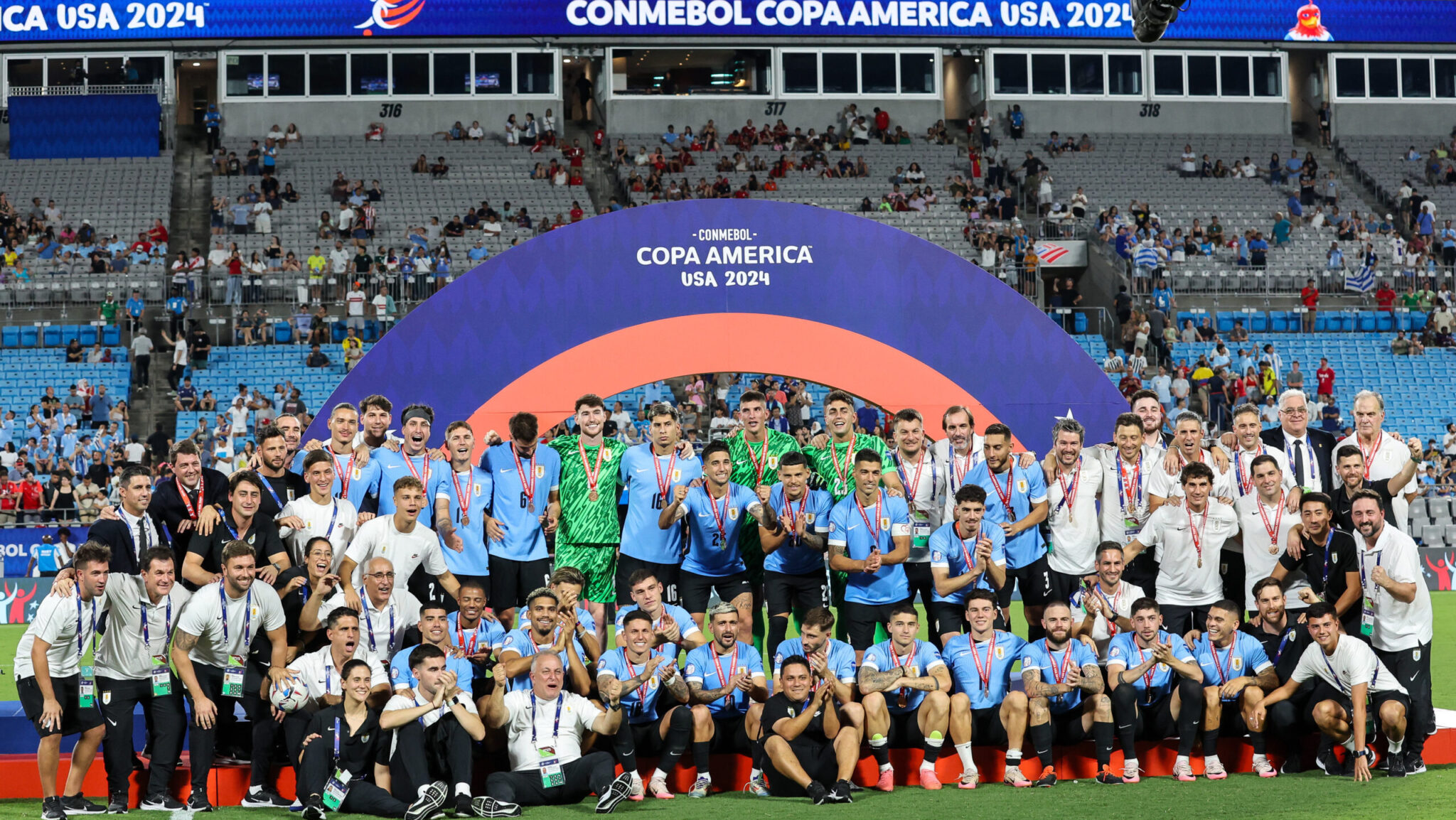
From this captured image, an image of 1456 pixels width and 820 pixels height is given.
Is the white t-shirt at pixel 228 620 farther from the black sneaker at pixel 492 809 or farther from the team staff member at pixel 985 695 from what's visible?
the team staff member at pixel 985 695

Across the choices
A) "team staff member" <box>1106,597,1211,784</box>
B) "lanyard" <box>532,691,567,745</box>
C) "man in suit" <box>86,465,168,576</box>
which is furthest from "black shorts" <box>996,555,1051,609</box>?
"man in suit" <box>86,465,168,576</box>

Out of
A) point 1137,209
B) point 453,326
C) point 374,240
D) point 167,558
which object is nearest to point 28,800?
point 167,558

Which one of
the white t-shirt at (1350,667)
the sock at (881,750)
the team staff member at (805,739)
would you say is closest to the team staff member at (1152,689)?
the white t-shirt at (1350,667)

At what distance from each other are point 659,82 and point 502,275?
71.5 ft

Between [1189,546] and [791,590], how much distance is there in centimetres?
254

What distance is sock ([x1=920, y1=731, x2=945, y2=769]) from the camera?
28.6 ft

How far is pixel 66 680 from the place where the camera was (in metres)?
8.21

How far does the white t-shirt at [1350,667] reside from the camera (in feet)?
28.4

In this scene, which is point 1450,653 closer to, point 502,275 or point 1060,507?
point 1060,507

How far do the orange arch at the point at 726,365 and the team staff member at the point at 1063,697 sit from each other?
459 centimetres

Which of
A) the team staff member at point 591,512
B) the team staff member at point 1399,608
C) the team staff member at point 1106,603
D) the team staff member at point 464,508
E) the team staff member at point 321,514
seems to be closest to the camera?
the team staff member at point 1399,608

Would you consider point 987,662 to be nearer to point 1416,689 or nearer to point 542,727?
point 1416,689

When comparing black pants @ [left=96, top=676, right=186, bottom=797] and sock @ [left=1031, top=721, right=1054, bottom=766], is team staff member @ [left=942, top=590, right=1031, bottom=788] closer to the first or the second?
sock @ [left=1031, top=721, right=1054, bottom=766]

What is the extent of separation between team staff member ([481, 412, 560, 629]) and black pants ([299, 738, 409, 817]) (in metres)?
2.16
